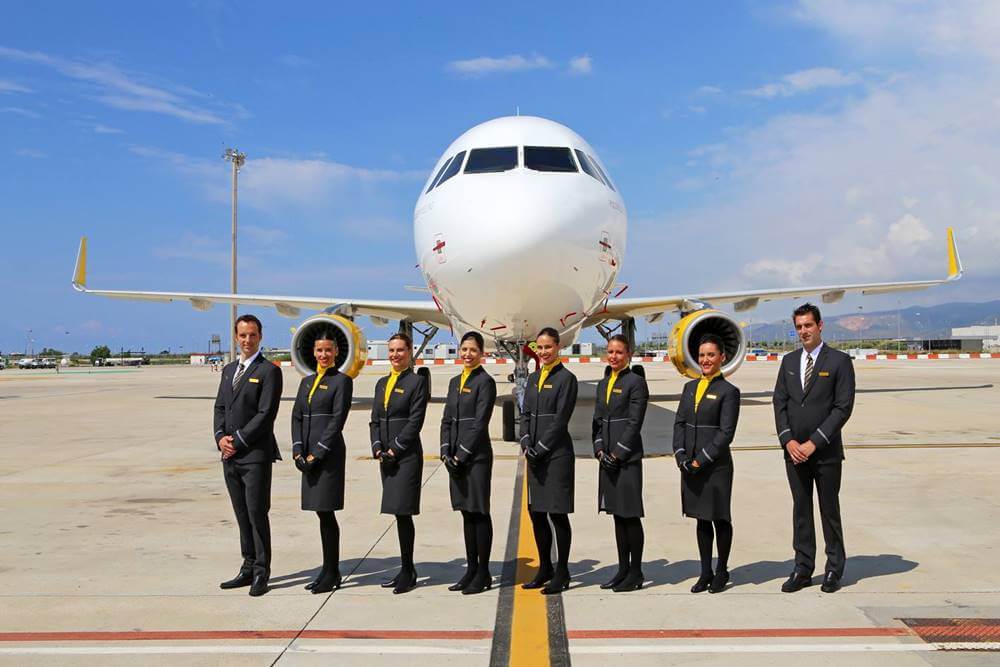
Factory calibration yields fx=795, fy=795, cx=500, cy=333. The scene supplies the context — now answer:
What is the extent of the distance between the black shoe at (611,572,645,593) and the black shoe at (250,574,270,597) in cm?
184

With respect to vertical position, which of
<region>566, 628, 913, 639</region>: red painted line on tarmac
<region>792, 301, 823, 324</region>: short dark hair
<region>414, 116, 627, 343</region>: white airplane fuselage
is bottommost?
<region>566, 628, 913, 639</region>: red painted line on tarmac

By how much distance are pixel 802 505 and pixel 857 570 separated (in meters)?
0.51

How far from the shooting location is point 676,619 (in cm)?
374

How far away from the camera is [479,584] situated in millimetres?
4258

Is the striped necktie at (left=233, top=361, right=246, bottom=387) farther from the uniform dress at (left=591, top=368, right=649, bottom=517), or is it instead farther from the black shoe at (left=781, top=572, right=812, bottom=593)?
the black shoe at (left=781, top=572, right=812, bottom=593)

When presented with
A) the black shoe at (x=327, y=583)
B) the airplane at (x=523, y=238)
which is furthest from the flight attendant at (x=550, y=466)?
the airplane at (x=523, y=238)

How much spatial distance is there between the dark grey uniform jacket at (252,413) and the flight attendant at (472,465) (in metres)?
1.00

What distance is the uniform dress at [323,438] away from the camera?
14.4 ft

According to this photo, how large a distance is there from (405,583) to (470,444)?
0.81 metres

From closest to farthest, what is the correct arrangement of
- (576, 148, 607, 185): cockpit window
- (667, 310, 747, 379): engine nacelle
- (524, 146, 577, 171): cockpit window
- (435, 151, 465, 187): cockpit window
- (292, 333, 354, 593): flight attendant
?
1. (292, 333, 354, 593): flight attendant
2. (524, 146, 577, 171): cockpit window
3. (576, 148, 607, 185): cockpit window
4. (435, 151, 465, 187): cockpit window
5. (667, 310, 747, 379): engine nacelle

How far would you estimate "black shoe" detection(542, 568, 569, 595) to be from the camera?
4152 mm

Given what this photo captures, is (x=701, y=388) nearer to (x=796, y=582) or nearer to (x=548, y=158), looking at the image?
(x=796, y=582)

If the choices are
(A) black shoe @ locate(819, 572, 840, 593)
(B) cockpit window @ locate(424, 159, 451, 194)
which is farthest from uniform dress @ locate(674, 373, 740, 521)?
(B) cockpit window @ locate(424, 159, 451, 194)

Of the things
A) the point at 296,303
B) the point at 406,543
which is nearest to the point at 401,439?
the point at 406,543
